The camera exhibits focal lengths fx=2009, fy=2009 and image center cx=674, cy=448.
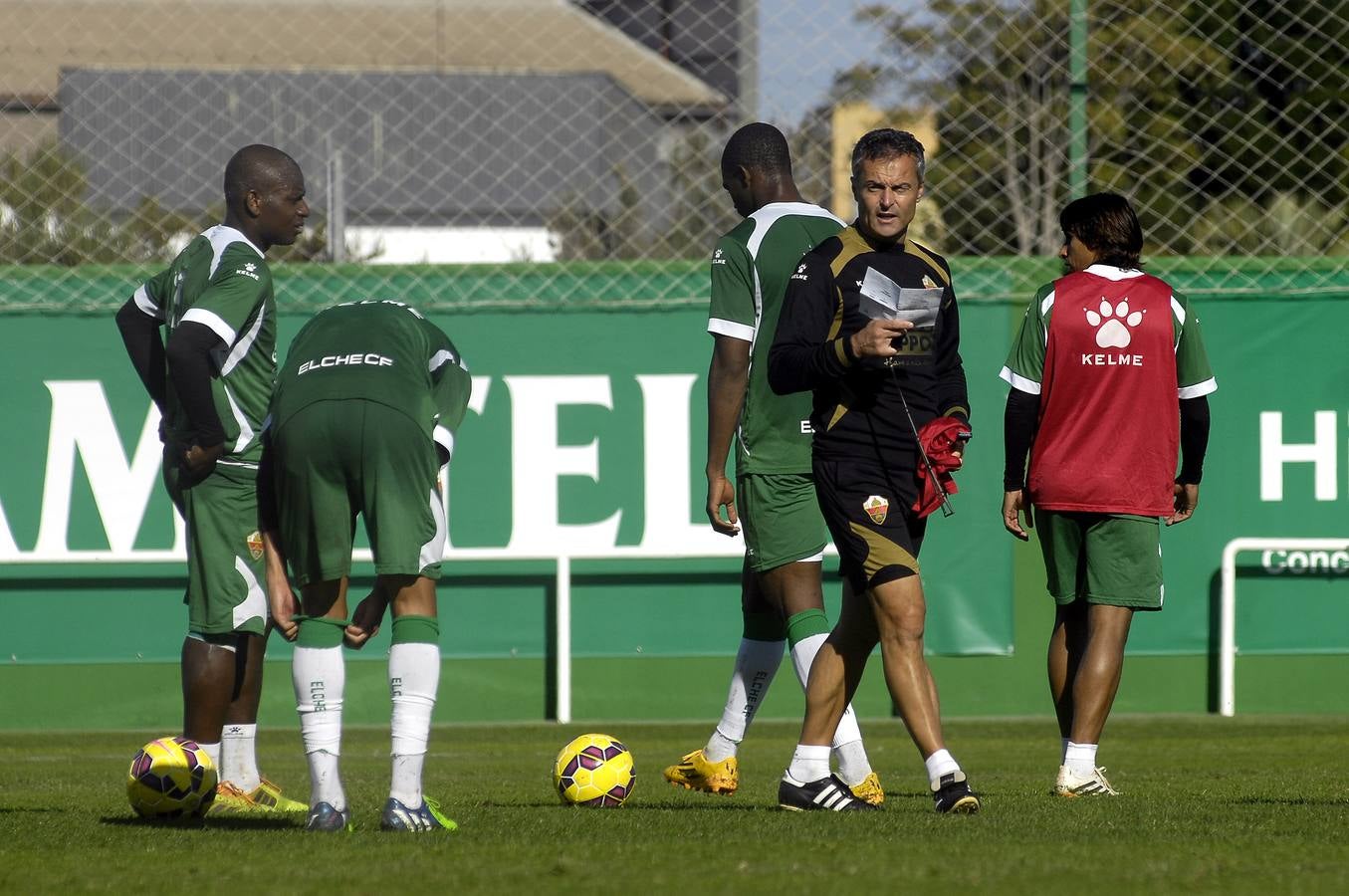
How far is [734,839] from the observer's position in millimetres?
5199

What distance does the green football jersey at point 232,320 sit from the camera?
21.1ft

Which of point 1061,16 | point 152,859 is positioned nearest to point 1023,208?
point 1061,16

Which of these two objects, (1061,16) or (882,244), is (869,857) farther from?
(1061,16)

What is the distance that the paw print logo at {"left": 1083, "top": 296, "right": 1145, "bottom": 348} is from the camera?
655 centimetres

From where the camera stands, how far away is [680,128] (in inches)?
570

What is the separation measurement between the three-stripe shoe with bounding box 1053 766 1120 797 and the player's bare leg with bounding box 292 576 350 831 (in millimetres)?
2350

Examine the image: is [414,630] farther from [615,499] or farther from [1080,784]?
[615,499]

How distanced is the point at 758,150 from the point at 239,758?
2.73 m

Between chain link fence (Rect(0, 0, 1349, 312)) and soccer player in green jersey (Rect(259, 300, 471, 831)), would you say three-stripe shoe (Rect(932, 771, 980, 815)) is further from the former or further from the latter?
chain link fence (Rect(0, 0, 1349, 312))

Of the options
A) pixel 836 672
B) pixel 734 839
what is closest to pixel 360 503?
pixel 734 839

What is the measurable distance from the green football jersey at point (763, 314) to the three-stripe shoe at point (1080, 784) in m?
1.30

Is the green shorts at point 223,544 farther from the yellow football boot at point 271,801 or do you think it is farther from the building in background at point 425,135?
the building in background at point 425,135

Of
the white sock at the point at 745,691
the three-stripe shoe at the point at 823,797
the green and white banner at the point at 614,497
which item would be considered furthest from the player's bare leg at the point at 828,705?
the green and white banner at the point at 614,497

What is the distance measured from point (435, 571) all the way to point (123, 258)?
20.0 feet
